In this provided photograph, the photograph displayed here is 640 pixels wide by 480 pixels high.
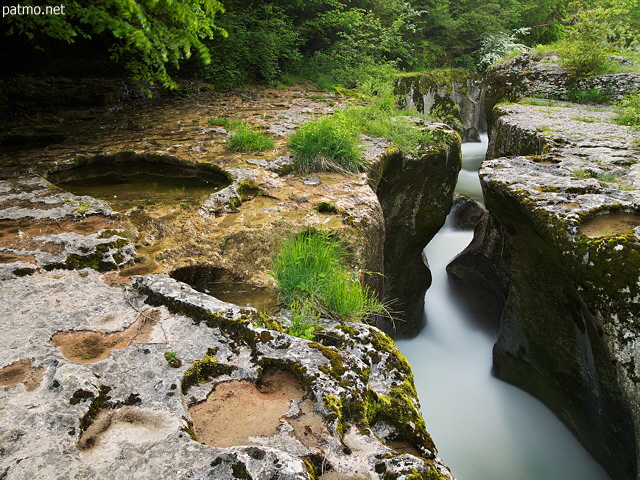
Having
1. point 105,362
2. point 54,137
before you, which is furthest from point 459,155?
point 105,362

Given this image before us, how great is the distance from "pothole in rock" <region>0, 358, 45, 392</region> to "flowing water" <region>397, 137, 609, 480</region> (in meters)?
4.96

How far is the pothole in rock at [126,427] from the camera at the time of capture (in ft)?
5.47

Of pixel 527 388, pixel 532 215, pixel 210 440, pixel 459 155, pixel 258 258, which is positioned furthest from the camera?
pixel 459 155

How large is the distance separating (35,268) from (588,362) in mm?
4934

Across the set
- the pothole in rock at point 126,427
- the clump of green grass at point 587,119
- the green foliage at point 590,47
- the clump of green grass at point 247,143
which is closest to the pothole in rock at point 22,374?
the pothole in rock at point 126,427

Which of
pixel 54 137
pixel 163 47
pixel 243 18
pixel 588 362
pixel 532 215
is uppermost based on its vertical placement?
pixel 243 18

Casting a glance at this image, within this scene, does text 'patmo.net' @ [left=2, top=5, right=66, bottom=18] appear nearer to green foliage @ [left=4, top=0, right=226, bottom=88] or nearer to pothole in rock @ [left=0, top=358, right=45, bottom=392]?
green foliage @ [left=4, top=0, right=226, bottom=88]

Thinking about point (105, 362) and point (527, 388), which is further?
point (527, 388)

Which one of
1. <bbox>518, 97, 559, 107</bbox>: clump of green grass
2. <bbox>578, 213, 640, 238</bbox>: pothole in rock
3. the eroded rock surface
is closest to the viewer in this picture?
the eroded rock surface

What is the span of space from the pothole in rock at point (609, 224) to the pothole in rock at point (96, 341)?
11.6 feet

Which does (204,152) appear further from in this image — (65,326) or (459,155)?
(459,155)

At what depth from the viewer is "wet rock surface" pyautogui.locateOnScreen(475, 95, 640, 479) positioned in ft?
10.9

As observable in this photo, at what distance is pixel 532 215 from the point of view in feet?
13.7

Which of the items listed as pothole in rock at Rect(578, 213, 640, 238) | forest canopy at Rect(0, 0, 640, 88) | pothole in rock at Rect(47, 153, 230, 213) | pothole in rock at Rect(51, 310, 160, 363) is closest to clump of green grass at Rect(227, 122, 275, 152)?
pothole in rock at Rect(47, 153, 230, 213)
